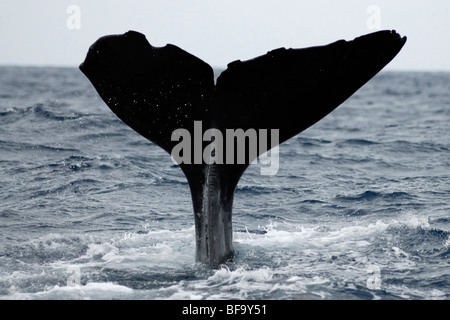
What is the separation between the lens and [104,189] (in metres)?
10.7

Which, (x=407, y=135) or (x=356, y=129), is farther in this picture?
(x=356, y=129)

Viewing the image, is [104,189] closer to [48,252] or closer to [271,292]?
[48,252]

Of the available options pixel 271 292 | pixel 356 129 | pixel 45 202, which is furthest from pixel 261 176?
pixel 356 129

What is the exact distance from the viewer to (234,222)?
8.59 m

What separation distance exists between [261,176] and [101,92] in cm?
729

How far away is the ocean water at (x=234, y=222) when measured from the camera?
5.79 meters

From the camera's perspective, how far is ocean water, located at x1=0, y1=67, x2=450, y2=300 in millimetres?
5789

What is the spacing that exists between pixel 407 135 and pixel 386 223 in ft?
35.5

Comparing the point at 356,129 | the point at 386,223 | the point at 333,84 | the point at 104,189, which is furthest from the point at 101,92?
the point at 356,129

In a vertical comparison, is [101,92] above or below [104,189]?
above

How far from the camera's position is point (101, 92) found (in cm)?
544
